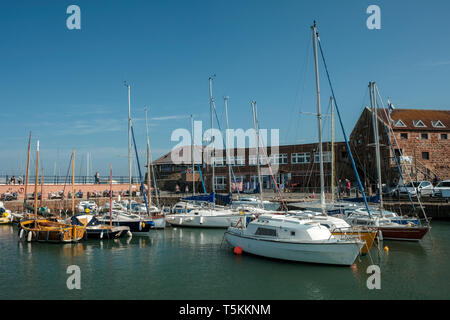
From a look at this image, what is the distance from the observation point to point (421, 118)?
5447cm

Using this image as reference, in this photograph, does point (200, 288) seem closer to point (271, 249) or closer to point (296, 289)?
point (296, 289)

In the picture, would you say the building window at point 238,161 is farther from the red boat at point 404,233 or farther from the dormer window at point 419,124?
the red boat at point 404,233

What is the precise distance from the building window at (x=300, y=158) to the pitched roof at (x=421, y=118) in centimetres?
1156

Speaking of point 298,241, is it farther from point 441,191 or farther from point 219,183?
point 219,183

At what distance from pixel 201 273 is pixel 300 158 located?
130 feet

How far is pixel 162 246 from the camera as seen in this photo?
85.5 feet

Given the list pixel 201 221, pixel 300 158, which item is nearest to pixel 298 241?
pixel 201 221

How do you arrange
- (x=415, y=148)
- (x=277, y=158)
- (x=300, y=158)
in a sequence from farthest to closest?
(x=277, y=158)
(x=300, y=158)
(x=415, y=148)

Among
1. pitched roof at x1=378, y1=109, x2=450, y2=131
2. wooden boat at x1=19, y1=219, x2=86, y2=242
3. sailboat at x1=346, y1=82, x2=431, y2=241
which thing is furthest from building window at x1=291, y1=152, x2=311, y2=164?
wooden boat at x1=19, y1=219, x2=86, y2=242

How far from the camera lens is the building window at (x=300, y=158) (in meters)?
55.0

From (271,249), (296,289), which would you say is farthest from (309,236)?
(296,289)

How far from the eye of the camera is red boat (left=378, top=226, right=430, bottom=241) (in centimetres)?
2505
